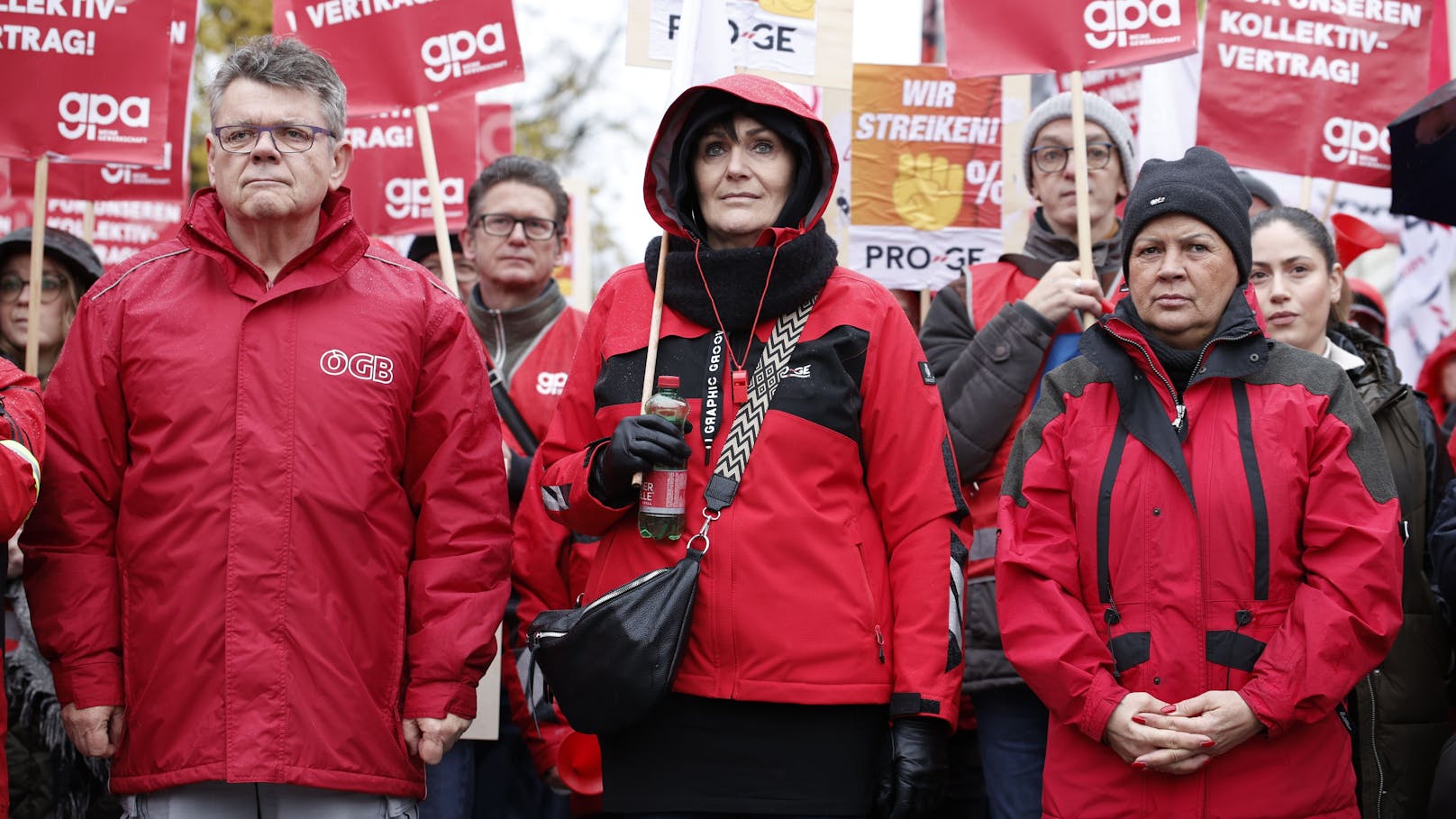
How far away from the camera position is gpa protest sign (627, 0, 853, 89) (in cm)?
577

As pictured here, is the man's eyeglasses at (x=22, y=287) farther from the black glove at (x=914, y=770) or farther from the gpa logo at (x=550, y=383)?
the black glove at (x=914, y=770)

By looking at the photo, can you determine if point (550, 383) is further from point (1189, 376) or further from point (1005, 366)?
point (1189, 376)

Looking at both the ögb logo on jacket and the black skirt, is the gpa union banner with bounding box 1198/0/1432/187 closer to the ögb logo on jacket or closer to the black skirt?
the black skirt

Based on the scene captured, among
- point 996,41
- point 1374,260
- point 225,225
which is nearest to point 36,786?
point 225,225

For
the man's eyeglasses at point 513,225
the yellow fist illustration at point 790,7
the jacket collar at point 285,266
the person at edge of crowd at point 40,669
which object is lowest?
the person at edge of crowd at point 40,669

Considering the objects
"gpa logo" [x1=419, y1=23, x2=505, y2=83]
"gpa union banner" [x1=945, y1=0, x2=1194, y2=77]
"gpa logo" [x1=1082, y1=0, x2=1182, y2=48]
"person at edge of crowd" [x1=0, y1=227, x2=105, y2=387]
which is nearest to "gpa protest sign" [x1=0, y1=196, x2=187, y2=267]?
"person at edge of crowd" [x1=0, y1=227, x2=105, y2=387]

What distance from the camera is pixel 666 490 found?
12.5ft

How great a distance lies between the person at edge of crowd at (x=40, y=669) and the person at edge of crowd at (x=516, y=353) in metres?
1.05

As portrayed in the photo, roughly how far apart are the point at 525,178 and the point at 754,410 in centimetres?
260

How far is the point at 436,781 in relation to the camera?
16.7 feet

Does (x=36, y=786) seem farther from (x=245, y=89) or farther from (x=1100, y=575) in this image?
(x=1100, y=575)

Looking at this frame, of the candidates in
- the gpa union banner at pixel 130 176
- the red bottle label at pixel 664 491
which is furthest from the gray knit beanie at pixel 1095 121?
the gpa union banner at pixel 130 176

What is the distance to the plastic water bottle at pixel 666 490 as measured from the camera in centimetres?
383

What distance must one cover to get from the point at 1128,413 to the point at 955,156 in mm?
3151
